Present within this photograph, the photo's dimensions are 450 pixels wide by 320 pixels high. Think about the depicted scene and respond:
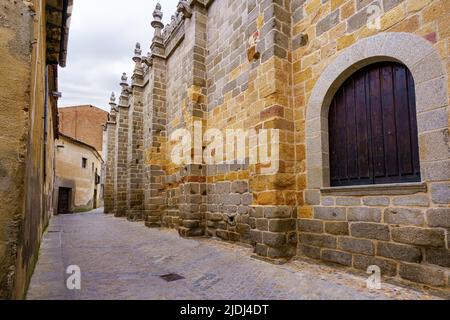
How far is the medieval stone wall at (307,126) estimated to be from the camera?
2.60 meters

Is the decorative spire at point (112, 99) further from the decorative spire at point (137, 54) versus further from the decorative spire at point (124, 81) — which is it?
Answer: the decorative spire at point (137, 54)

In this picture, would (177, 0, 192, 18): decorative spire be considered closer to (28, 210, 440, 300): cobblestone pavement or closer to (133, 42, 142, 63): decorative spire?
(28, 210, 440, 300): cobblestone pavement

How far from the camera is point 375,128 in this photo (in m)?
3.25

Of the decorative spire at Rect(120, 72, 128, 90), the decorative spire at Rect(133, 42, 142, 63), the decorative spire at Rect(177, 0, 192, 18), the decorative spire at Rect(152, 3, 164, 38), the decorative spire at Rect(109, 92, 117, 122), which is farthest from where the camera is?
the decorative spire at Rect(109, 92, 117, 122)

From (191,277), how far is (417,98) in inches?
123

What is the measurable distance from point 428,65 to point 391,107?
57 centimetres

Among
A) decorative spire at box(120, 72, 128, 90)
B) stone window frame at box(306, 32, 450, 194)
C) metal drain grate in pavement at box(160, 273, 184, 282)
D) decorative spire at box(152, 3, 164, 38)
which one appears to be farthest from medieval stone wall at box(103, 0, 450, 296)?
decorative spire at box(120, 72, 128, 90)

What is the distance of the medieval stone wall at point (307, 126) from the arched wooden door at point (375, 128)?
15 centimetres

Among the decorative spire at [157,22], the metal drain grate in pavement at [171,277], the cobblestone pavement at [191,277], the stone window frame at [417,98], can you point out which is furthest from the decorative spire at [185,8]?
the metal drain grate in pavement at [171,277]

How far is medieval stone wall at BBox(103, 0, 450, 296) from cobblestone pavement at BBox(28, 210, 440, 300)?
0.35 metres

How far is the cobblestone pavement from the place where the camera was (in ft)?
8.37
